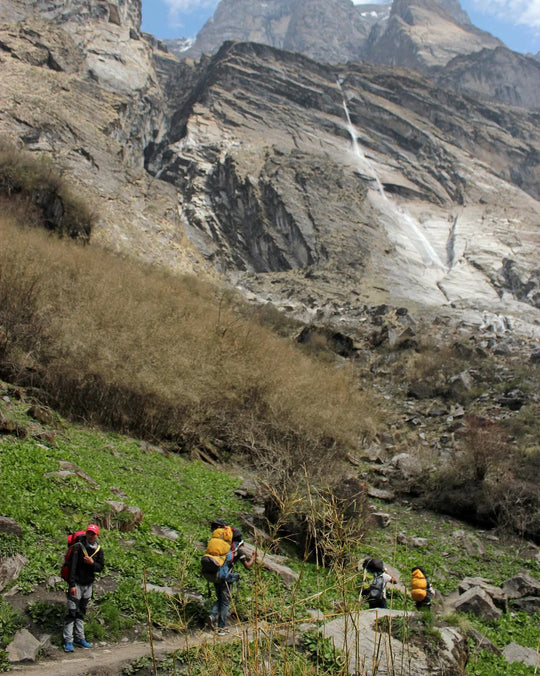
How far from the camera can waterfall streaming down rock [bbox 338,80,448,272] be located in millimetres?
53250

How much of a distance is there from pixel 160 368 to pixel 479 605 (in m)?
9.26

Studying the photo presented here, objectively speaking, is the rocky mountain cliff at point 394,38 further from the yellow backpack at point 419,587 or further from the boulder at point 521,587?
the yellow backpack at point 419,587

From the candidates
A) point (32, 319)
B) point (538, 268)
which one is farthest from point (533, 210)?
point (32, 319)

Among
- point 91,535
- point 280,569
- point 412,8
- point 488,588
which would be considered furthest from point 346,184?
point 412,8

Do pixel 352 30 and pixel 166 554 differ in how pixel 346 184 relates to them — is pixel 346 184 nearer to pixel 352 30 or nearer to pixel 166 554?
pixel 166 554

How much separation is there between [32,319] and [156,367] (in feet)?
11.0

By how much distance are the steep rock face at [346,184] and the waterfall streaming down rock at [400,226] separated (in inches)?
7.5

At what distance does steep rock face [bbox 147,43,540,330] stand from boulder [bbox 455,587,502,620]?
29.6 metres

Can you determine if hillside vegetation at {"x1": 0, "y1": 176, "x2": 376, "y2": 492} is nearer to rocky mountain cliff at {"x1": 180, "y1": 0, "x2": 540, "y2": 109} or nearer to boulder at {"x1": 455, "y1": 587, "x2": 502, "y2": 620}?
boulder at {"x1": 455, "y1": 587, "x2": 502, "y2": 620}

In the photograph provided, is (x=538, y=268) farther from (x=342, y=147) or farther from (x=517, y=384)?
(x=517, y=384)

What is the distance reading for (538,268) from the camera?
51.0 metres

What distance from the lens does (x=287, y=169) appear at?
5488 centimetres

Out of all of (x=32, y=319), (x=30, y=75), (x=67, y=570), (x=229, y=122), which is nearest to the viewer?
(x=67, y=570)

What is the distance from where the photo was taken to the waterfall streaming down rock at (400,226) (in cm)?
5325
